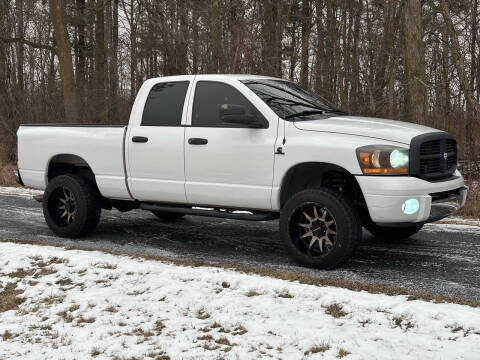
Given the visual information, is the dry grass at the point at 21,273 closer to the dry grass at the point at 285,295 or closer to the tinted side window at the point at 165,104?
the tinted side window at the point at 165,104

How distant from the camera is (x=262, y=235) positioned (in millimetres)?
7773

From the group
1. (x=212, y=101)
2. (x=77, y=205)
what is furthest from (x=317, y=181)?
(x=77, y=205)

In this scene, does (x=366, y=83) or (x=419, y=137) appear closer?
(x=419, y=137)

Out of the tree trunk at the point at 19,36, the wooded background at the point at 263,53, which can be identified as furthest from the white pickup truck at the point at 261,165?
the tree trunk at the point at 19,36

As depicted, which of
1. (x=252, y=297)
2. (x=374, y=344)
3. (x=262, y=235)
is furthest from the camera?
(x=262, y=235)

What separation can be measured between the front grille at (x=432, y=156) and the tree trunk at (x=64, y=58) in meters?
14.4

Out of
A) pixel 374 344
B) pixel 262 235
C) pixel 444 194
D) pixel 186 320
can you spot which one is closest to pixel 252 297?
pixel 186 320

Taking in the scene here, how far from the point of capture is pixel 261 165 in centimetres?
602

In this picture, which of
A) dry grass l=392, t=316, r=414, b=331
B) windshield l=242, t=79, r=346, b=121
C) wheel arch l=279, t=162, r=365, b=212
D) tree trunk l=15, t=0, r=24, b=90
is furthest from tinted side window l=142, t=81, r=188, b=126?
tree trunk l=15, t=0, r=24, b=90

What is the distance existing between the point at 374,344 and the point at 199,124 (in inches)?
135

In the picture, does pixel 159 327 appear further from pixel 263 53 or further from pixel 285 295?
pixel 263 53

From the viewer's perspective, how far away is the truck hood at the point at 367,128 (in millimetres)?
5430

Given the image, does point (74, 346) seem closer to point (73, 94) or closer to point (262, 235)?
point (262, 235)

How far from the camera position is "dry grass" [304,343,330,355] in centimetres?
391
